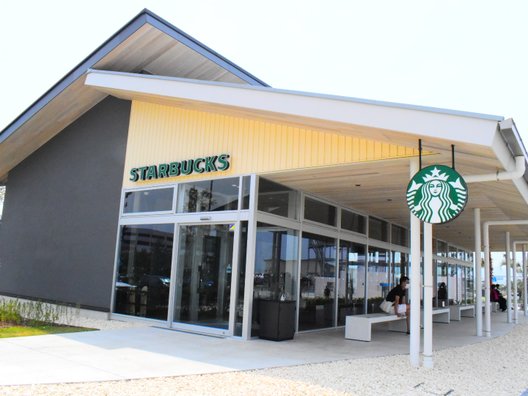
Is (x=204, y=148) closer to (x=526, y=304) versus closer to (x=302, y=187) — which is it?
(x=302, y=187)

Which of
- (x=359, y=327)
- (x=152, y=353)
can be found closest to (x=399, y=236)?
(x=359, y=327)

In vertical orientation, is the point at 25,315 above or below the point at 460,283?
below

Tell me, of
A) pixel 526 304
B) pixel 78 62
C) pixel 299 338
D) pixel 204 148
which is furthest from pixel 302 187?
pixel 526 304

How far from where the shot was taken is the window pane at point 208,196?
929cm

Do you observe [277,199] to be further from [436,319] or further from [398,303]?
[436,319]

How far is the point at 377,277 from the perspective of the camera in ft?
43.8

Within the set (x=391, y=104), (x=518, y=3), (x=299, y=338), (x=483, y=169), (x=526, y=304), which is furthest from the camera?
(x=526, y=304)

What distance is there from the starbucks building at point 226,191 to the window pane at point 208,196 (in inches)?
1.3

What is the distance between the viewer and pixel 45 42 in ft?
27.7

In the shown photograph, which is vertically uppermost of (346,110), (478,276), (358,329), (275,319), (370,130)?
(346,110)

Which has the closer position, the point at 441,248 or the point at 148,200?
the point at 148,200

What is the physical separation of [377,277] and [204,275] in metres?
5.91

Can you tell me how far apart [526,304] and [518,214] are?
995 centimetres

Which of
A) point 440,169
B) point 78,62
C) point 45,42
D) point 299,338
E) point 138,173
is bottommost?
point 299,338
